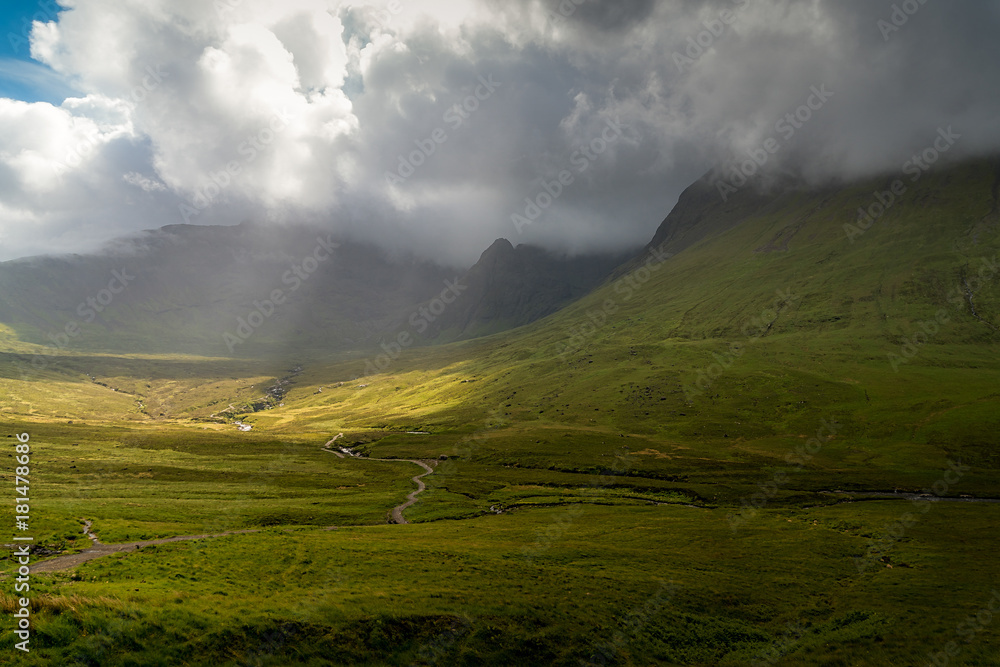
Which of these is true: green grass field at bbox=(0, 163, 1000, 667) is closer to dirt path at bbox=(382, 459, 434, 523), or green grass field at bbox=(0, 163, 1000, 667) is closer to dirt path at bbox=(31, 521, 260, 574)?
dirt path at bbox=(31, 521, 260, 574)

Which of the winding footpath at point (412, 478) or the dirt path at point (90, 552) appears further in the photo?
the winding footpath at point (412, 478)

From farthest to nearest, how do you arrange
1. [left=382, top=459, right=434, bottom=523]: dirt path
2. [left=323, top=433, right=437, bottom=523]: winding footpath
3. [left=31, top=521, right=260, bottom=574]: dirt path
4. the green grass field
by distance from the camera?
1. [left=323, top=433, right=437, bottom=523]: winding footpath
2. [left=382, top=459, right=434, bottom=523]: dirt path
3. [left=31, top=521, right=260, bottom=574]: dirt path
4. the green grass field

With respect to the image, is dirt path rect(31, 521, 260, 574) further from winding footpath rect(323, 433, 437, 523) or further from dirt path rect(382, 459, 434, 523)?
winding footpath rect(323, 433, 437, 523)

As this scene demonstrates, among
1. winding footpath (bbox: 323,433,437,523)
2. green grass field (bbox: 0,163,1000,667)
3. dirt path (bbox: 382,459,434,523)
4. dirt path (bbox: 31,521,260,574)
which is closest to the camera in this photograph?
green grass field (bbox: 0,163,1000,667)

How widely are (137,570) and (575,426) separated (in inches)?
5570

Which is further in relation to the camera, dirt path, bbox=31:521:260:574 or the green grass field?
dirt path, bbox=31:521:260:574

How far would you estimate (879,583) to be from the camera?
52.4 meters

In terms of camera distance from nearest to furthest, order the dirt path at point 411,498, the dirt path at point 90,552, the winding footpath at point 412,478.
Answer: the dirt path at point 90,552 < the dirt path at point 411,498 < the winding footpath at point 412,478

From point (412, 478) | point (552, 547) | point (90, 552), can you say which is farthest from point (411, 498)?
point (90, 552)

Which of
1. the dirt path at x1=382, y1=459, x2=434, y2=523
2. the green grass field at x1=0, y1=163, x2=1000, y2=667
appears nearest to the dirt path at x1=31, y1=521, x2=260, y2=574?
the green grass field at x1=0, y1=163, x2=1000, y2=667

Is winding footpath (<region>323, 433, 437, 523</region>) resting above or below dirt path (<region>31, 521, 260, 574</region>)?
below

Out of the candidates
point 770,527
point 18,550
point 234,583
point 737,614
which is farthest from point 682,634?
point 18,550

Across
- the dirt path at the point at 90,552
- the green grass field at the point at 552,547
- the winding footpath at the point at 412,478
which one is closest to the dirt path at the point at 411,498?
the winding footpath at the point at 412,478

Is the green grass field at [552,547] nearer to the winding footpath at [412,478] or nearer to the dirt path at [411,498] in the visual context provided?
the dirt path at [411,498]
